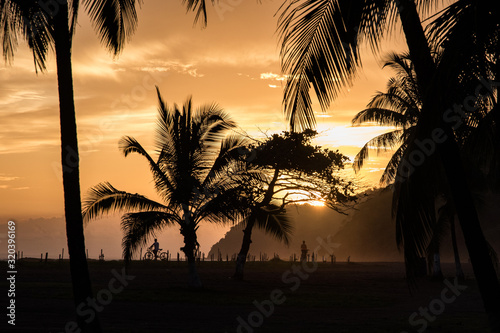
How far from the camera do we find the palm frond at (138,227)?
22.0 meters

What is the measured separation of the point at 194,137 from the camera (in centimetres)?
2247

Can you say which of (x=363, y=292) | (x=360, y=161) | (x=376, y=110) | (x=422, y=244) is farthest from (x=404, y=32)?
(x=360, y=161)

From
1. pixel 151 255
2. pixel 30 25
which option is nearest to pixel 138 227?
pixel 30 25

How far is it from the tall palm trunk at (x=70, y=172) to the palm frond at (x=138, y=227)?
1308cm

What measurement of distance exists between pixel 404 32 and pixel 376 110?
23.6 meters

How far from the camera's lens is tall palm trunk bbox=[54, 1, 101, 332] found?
8883 mm

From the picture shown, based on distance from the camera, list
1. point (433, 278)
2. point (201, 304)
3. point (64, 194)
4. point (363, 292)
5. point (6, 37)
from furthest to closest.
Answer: point (433, 278), point (363, 292), point (201, 304), point (6, 37), point (64, 194)

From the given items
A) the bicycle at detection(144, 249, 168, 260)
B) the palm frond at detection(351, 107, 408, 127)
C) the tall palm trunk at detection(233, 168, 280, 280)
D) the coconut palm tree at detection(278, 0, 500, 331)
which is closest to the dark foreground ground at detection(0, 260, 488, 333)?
the tall palm trunk at detection(233, 168, 280, 280)

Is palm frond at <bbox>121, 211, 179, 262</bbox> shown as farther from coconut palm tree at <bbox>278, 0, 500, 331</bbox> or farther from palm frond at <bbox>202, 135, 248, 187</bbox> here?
coconut palm tree at <bbox>278, 0, 500, 331</bbox>

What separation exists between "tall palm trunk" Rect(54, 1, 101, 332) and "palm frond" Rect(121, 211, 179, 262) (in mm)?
13081

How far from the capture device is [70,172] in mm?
9016

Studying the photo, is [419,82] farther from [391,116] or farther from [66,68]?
[391,116]

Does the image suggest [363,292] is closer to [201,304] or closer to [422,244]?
[201,304]

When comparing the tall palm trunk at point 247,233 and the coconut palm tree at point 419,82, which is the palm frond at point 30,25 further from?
the tall palm trunk at point 247,233
